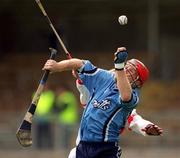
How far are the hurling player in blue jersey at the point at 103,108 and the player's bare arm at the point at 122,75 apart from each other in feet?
0.78

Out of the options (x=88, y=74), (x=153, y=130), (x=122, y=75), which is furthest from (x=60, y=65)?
(x=153, y=130)

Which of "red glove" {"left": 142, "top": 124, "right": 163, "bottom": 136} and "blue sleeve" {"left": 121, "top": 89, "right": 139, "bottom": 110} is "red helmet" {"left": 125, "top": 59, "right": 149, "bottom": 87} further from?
"red glove" {"left": 142, "top": 124, "right": 163, "bottom": 136}

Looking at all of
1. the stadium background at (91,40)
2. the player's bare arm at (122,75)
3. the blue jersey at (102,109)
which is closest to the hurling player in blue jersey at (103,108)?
the blue jersey at (102,109)

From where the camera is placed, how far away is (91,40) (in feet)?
74.4

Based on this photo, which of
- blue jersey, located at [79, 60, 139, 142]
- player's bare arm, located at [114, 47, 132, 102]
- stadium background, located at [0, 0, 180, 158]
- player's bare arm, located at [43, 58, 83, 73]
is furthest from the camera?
stadium background, located at [0, 0, 180, 158]

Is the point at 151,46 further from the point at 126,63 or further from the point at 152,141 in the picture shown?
the point at 126,63

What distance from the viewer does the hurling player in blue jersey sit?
845 centimetres

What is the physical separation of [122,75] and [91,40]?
580 inches

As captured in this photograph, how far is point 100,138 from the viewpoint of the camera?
336 inches

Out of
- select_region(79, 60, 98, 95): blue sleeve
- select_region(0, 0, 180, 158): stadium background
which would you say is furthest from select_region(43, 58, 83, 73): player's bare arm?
select_region(0, 0, 180, 158): stadium background

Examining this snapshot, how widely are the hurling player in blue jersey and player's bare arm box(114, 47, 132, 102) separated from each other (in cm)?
24

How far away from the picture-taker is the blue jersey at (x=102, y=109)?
8.45 meters

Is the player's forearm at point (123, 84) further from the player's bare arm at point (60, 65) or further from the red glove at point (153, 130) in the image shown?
the red glove at point (153, 130)

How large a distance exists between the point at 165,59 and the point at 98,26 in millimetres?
1892
